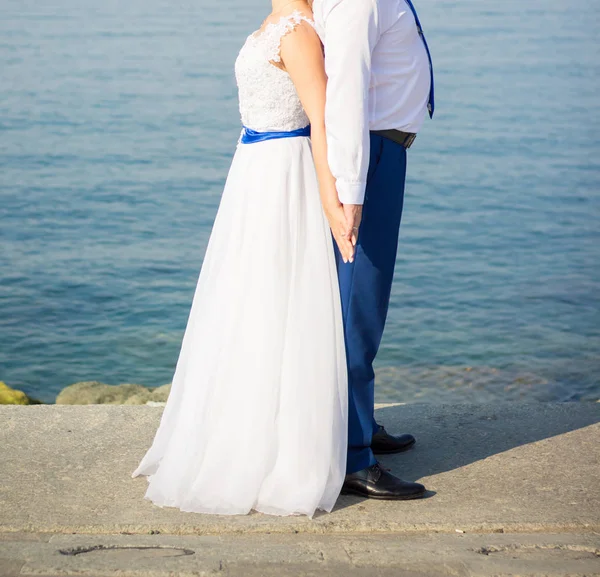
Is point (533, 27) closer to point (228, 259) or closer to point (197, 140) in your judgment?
point (197, 140)

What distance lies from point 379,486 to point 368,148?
3.32ft

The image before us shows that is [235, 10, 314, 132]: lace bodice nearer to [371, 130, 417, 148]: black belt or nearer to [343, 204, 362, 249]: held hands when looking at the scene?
[371, 130, 417, 148]: black belt

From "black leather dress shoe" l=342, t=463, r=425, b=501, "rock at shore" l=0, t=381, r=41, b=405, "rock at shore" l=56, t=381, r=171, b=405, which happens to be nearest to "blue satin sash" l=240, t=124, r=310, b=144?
"black leather dress shoe" l=342, t=463, r=425, b=501

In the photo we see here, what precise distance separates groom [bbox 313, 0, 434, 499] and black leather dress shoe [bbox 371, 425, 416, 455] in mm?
293

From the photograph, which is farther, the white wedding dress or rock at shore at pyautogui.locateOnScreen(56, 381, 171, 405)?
rock at shore at pyautogui.locateOnScreen(56, 381, 171, 405)

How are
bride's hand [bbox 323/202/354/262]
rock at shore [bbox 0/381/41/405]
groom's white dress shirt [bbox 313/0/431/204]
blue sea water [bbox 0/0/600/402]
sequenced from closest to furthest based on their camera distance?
groom's white dress shirt [bbox 313/0/431/204] < bride's hand [bbox 323/202/354/262] < rock at shore [bbox 0/381/41/405] < blue sea water [bbox 0/0/600/402]

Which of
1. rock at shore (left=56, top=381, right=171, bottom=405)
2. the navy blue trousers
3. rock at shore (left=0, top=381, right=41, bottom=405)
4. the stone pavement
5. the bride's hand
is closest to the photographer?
the stone pavement

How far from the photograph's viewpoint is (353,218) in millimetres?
2641

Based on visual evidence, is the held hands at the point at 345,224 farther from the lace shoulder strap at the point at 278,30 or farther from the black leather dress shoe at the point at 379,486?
the black leather dress shoe at the point at 379,486

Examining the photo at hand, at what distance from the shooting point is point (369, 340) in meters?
2.88

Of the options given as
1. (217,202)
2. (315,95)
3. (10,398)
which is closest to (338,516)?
(315,95)

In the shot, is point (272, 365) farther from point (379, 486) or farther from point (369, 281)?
point (379, 486)

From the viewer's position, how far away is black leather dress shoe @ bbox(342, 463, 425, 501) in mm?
2854

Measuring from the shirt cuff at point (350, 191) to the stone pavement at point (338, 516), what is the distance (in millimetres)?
899
